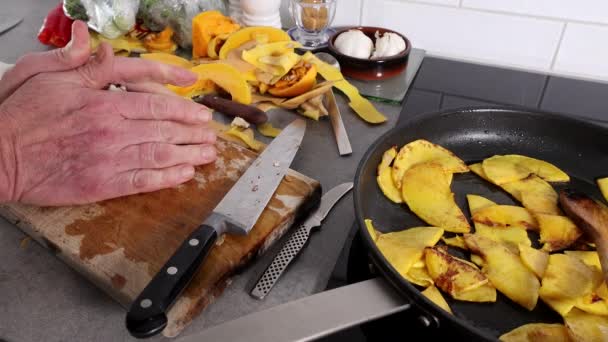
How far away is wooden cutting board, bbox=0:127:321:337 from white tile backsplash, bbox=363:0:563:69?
0.62 meters

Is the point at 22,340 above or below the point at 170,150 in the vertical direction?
below

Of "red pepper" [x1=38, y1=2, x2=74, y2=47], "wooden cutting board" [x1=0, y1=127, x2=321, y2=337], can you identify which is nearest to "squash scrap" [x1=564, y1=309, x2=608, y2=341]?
"wooden cutting board" [x1=0, y1=127, x2=321, y2=337]

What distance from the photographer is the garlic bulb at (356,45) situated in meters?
1.05

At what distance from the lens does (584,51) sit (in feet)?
3.51

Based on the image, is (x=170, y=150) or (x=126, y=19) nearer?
(x=170, y=150)

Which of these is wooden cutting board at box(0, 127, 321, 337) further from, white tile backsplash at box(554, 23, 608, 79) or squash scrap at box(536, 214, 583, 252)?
white tile backsplash at box(554, 23, 608, 79)

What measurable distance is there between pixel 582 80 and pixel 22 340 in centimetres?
115

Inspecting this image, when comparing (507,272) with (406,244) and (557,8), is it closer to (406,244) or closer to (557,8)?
(406,244)

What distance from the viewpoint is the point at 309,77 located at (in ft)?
3.12

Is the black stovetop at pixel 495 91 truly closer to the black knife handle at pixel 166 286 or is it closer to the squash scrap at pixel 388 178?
the squash scrap at pixel 388 178

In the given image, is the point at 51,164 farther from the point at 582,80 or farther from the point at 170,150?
the point at 582,80

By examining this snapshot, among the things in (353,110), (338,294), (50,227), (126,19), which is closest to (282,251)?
(338,294)

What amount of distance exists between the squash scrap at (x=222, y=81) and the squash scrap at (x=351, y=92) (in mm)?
152

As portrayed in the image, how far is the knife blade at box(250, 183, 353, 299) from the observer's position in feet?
1.99
